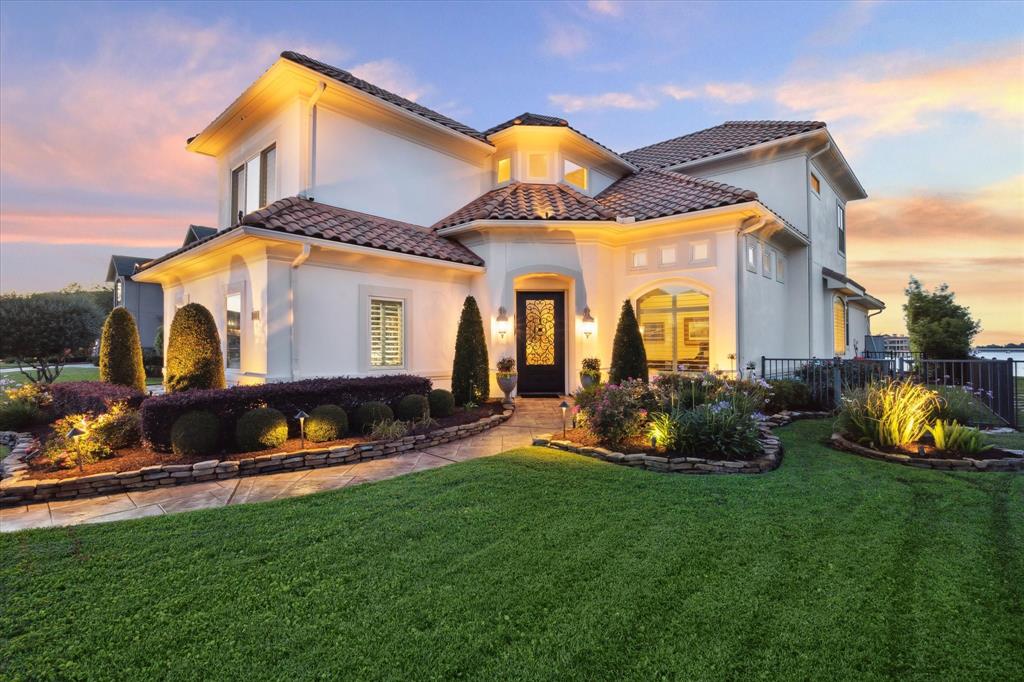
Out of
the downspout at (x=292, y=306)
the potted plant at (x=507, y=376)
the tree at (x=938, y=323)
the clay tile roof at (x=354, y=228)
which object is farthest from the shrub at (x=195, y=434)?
the tree at (x=938, y=323)

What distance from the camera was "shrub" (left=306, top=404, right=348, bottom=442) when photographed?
6.86 metres

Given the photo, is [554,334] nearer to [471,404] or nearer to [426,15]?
[471,404]

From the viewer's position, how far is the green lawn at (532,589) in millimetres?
2346

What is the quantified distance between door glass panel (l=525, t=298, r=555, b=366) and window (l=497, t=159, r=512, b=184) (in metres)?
4.17

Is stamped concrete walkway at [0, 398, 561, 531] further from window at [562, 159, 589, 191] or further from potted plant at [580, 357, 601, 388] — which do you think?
window at [562, 159, 589, 191]

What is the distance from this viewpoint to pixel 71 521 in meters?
4.26

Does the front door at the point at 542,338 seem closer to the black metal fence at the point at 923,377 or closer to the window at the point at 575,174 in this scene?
the window at the point at 575,174

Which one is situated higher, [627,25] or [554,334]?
[627,25]

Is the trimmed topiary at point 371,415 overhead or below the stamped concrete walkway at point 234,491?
overhead

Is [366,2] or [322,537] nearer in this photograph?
[322,537]

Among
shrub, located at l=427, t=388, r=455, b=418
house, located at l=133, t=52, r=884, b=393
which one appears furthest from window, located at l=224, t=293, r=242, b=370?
shrub, located at l=427, t=388, r=455, b=418

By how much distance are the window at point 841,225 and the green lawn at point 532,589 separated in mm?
→ 15255

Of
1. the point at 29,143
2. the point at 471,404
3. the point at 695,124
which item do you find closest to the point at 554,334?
the point at 471,404

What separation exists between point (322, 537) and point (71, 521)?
8.52ft
